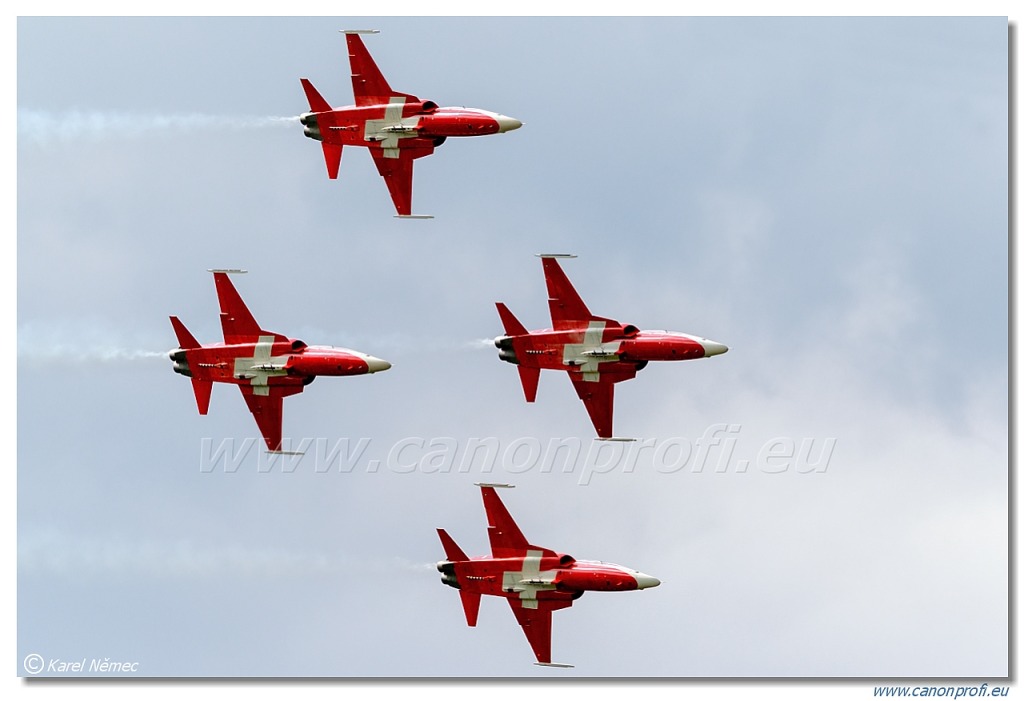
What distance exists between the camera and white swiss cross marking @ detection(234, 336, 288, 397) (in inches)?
3423

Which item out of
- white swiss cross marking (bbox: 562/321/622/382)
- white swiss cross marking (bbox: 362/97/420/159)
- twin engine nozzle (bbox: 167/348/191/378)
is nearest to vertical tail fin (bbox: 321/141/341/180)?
white swiss cross marking (bbox: 362/97/420/159)

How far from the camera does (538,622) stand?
291ft

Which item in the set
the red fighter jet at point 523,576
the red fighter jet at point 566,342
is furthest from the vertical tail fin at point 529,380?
the red fighter jet at point 523,576

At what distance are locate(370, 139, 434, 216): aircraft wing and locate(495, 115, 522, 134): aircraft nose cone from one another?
2902 mm

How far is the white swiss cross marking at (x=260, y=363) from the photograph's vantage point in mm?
86938

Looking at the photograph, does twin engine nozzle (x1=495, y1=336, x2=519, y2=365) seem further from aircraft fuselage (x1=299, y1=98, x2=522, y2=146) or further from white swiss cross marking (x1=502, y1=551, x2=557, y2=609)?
aircraft fuselage (x1=299, y1=98, x2=522, y2=146)

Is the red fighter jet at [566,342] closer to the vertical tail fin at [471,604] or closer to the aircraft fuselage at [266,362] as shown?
the aircraft fuselage at [266,362]

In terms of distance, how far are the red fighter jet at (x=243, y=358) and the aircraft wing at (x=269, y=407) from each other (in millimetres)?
33

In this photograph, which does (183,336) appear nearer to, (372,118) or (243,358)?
(243,358)

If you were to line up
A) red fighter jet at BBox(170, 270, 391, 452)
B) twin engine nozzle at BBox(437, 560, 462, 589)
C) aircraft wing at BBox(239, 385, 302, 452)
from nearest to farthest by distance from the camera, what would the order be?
red fighter jet at BBox(170, 270, 391, 452) < twin engine nozzle at BBox(437, 560, 462, 589) < aircraft wing at BBox(239, 385, 302, 452)

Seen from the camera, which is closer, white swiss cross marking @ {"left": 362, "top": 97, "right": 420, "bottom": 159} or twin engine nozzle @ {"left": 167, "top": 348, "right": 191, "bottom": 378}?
twin engine nozzle @ {"left": 167, "top": 348, "right": 191, "bottom": 378}

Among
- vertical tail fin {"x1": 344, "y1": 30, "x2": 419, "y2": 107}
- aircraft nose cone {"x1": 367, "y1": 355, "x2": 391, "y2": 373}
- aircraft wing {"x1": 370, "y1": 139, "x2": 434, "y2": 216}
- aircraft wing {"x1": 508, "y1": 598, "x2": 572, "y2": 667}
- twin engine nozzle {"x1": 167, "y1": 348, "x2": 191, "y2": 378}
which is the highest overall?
vertical tail fin {"x1": 344, "y1": 30, "x2": 419, "y2": 107}

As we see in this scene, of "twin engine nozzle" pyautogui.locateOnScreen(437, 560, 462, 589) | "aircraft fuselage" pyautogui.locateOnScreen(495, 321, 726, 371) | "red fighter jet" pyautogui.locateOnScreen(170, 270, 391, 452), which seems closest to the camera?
"red fighter jet" pyautogui.locateOnScreen(170, 270, 391, 452)

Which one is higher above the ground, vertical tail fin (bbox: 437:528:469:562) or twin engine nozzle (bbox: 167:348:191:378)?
twin engine nozzle (bbox: 167:348:191:378)
